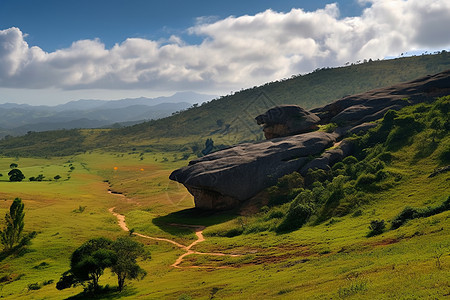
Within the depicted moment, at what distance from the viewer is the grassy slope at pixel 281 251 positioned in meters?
21.0

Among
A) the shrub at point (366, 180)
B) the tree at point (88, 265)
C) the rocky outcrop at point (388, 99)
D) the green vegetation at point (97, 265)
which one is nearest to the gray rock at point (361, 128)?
the rocky outcrop at point (388, 99)

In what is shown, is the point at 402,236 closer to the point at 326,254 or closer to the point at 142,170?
the point at 326,254

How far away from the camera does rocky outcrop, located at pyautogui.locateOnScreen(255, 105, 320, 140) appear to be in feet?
303

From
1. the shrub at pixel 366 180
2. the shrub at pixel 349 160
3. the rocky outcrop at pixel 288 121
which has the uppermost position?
the rocky outcrop at pixel 288 121

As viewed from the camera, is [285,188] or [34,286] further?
[285,188]

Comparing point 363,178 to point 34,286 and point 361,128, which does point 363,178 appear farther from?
point 34,286

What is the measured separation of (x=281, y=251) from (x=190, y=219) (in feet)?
104

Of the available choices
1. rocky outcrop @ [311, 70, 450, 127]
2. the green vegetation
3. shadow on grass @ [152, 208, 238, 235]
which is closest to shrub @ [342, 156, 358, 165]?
rocky outcrop @ [311, 70, 450, 127]

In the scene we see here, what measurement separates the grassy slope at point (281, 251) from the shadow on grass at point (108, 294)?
1.03ft

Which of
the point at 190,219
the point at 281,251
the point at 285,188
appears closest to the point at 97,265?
the point at 281,251

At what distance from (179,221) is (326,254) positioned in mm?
39365

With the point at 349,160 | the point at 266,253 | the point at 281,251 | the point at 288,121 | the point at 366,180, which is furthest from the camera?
the point at 288,121

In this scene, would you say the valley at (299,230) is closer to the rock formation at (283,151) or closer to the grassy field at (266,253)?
the grassy field at (266,253)

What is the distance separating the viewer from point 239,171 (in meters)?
70.6
